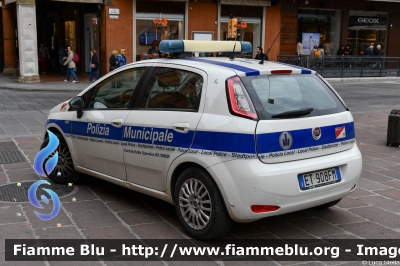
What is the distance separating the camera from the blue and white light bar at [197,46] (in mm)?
5238

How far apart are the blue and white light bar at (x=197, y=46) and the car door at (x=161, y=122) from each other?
0.88ft

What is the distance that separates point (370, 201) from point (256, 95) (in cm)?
226

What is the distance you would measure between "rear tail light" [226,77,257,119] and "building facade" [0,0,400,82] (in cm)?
1872

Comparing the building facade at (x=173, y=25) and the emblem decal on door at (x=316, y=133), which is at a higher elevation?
the building facade at (x=173, y=25)

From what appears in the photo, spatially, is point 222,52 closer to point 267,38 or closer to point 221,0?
point 221,0

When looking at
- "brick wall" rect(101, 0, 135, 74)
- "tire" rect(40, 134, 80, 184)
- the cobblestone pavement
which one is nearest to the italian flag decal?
the cobblestone pavement

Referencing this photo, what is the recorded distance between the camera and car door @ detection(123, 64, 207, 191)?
14.9 feet

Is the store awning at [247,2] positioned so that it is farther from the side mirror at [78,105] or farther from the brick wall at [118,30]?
the side mirror at [78,105]

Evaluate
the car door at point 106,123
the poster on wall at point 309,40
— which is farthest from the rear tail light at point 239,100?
the poster on wall at point 309,40

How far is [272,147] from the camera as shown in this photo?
4141 mm

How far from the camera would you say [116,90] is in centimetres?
550

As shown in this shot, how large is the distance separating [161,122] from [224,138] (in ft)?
2.60

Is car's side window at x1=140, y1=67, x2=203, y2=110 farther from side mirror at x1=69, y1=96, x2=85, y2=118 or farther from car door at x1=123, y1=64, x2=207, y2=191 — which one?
side mirror at x1=69, y1=96, x2=85, y2=118

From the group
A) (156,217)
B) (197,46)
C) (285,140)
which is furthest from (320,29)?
(285,140)
